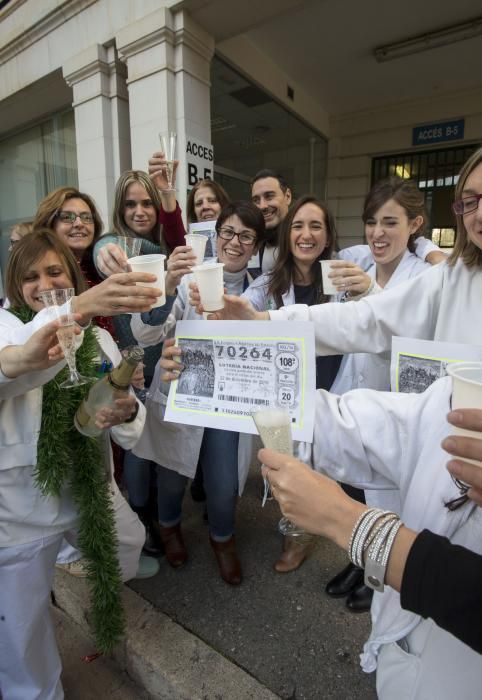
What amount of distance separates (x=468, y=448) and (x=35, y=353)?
48.1 inches

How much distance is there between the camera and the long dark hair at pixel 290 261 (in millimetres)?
2508

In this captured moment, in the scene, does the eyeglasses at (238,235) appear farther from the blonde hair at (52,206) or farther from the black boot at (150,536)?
the black boot at (150,536)

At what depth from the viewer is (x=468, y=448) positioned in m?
0.82

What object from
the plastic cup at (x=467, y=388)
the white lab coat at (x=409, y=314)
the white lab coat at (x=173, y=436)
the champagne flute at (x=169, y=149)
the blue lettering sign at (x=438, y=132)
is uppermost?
the blue lettering sign at (x=438, y=132)

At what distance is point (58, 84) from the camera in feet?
21.7

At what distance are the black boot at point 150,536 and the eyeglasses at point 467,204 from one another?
8.05 ft

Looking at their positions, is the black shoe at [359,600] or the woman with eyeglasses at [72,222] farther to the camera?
the woman with eyeglasses at [72,222]

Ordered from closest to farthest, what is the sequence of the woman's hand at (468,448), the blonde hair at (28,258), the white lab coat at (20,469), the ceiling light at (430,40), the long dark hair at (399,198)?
1. the woman's hand at (468,448)
2. the white lab coat at (20,469)
3. the blonde hair at (28,258)
4. the long dark hair at (399,198)
5. the ceiling light at (430,40)

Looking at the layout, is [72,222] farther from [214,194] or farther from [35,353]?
[35,353]

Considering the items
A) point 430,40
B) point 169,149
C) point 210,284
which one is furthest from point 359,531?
point 430,40

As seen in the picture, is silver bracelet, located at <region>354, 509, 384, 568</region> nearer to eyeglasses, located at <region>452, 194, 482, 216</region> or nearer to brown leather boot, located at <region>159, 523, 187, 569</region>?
eyeglasses, located at <region>452, 194, 482, 216</region>

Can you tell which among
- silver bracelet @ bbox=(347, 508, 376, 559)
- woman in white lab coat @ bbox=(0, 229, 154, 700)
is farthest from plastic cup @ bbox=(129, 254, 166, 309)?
silver bracelet @ bbox=(347, 508, 376, 559)

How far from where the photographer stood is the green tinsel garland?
1567mm

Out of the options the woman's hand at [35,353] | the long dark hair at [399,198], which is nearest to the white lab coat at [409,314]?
the woman's hand at [35,353]
